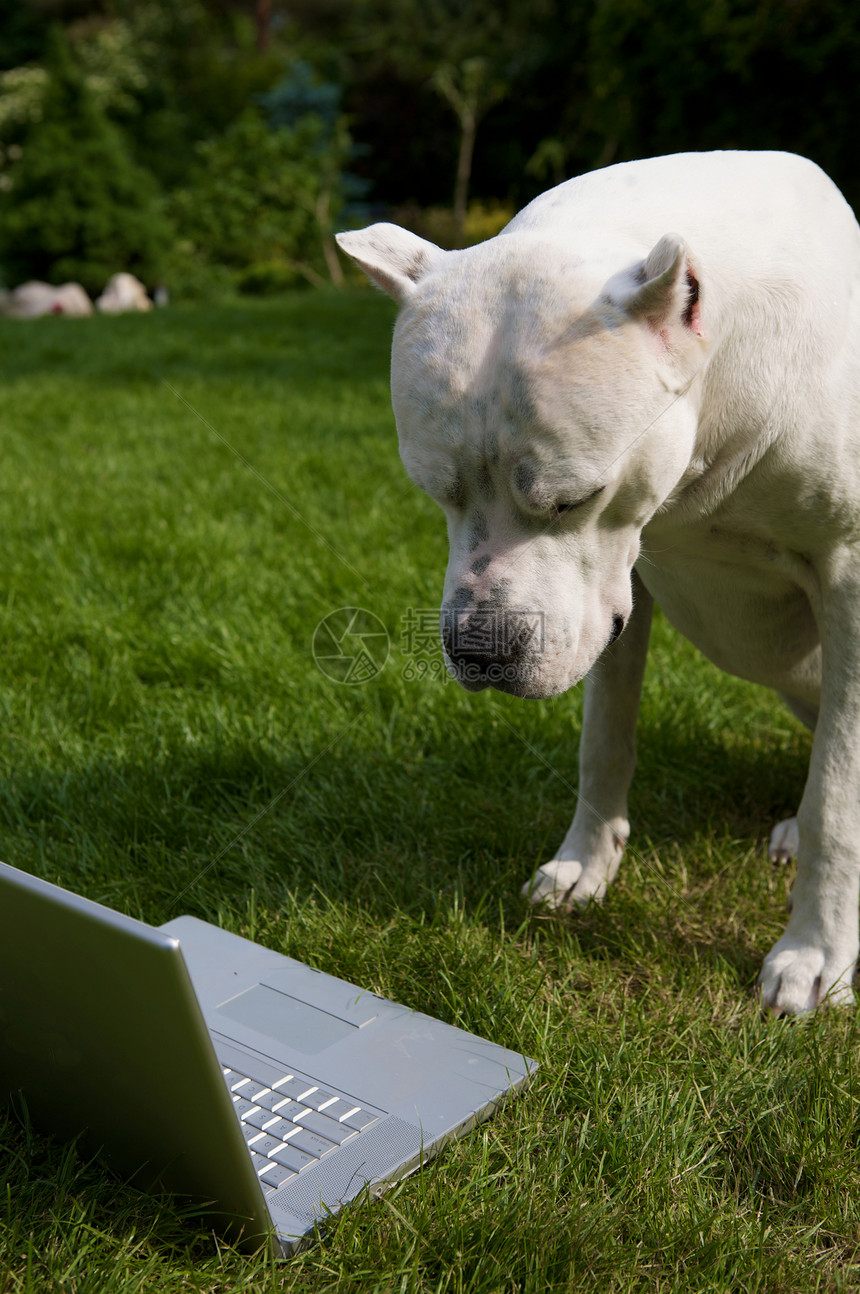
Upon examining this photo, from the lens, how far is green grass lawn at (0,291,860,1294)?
4.81ft

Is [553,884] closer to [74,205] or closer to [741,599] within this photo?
[741,599]

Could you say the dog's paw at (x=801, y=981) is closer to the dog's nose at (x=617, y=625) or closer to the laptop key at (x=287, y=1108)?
the dog's nose at (x=617, y=625)

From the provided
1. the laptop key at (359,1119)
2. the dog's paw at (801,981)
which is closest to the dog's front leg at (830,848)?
the dog's paw at (801,981)

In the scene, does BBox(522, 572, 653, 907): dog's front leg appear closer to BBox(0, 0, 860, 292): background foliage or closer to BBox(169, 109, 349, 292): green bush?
BBox(0, 0, 860, 292): background foliage

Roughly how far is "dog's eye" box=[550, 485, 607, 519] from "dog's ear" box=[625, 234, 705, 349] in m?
0.23

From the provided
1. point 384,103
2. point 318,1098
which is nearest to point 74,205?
point 384,103

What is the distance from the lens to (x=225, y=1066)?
1.79 m

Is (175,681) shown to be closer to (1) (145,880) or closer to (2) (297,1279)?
(1) (145,880)

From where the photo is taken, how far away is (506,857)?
2469 millimetres

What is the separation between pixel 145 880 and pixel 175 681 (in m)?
0.96

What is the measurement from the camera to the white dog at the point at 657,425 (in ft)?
4.89

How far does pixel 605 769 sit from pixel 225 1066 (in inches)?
39.5

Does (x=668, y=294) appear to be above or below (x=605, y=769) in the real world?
above

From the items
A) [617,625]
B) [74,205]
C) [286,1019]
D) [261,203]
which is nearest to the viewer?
[617,625]
